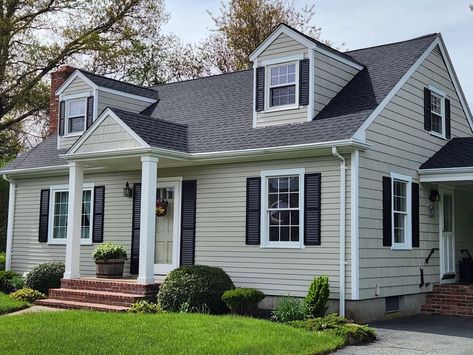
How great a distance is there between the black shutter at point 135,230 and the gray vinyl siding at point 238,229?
0.18 m

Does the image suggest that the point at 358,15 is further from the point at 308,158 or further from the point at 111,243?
the point at 111,243

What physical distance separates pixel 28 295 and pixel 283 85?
7811 mm

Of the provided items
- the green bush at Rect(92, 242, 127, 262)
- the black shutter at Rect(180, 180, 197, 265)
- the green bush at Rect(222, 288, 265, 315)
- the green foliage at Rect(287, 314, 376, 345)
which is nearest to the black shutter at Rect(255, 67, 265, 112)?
the black shutter at Rect(180, 180, 197, 265)

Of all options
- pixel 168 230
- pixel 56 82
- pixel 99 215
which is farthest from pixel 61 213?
pixel 56 82

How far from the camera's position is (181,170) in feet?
48.6

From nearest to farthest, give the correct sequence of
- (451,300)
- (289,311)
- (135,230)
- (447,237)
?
(289,311)
(451,300)
(447,237)
(135,230)

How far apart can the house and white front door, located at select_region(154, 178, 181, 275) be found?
0.12ft

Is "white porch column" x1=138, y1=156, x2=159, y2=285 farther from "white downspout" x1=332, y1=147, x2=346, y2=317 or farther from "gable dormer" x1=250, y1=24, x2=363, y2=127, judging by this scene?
"white downspout" x1=332, y1=147, x2=346, y2=317

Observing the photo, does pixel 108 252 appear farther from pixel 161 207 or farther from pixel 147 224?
pixel 147 224

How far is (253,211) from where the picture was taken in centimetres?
1344

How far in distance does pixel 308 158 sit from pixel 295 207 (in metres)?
1.05

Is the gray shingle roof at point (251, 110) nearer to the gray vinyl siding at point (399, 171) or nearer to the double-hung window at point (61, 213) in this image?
the gray vinyl siding at point (399, 171)

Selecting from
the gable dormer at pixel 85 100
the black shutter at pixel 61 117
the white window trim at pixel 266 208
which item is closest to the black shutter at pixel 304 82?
the white window trim at pixel 266 208

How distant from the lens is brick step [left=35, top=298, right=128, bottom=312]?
12766 mm
